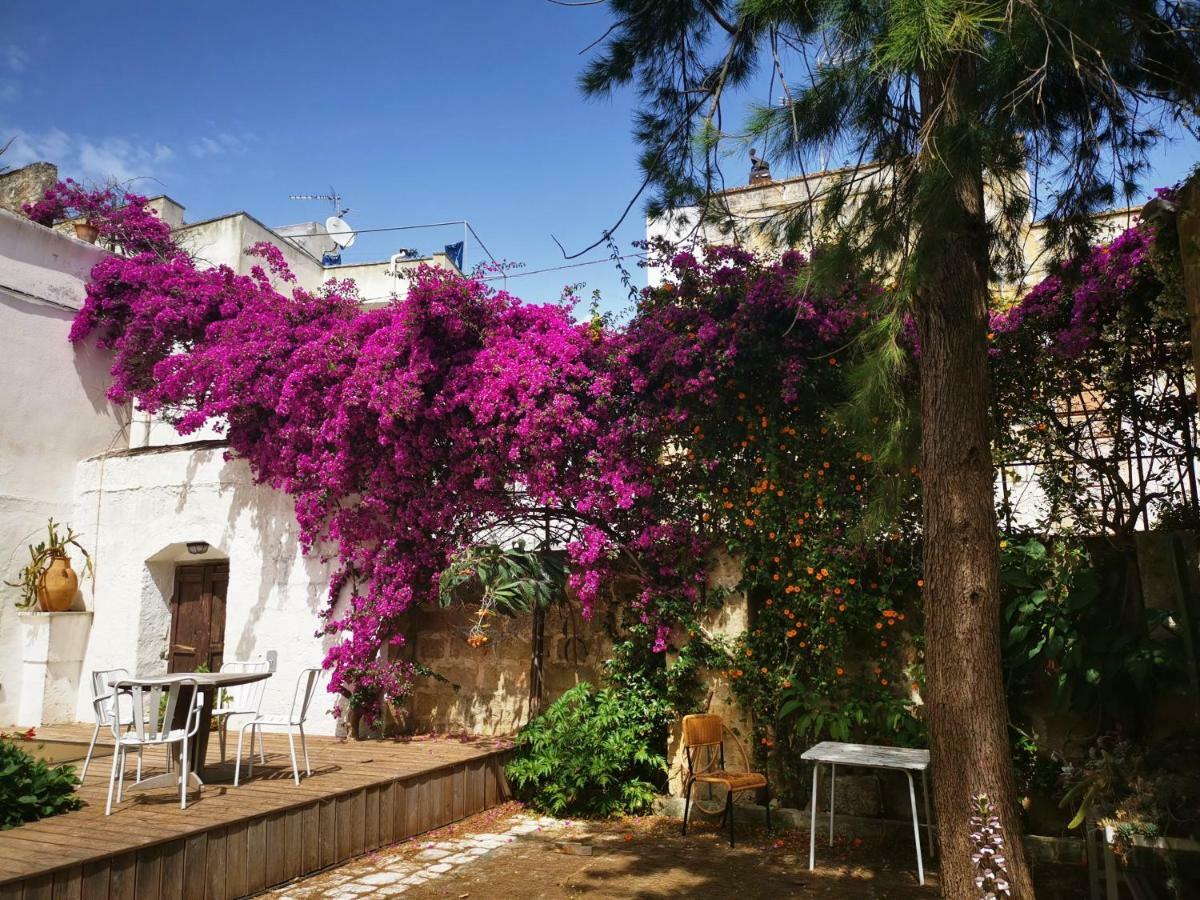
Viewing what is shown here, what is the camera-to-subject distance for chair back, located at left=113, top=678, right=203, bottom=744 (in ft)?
17.0

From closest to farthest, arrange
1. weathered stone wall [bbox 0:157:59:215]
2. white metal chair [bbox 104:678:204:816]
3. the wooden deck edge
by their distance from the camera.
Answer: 1. the wooden deck edge
2. white metal chair [bbox 104:678:204:816]
3. weathered stone wall [bbox 0:157:59:215]

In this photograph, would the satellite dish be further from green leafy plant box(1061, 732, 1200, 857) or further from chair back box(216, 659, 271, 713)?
green leafy plant box(1061, 732, 1200, 857)

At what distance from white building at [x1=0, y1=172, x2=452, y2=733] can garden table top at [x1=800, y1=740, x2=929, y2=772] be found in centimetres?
517

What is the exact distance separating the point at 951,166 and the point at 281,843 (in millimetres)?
5109

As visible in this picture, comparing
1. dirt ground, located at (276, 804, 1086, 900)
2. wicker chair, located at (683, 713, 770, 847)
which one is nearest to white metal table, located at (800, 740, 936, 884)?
dirt ground, located at (276, 804, 1086, 900)

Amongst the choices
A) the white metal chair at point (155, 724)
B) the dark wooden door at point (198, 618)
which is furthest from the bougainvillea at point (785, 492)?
the dark wooden door at point (198, 618)

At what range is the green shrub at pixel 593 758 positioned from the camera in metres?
6.52

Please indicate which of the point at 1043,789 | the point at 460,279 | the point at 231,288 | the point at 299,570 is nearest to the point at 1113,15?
the point at 1043,789

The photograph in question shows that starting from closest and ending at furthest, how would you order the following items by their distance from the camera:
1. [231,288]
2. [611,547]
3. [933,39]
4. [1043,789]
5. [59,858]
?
1. [933,39]
2. [59,858]
3. [1043,789]
4. [611,547]
5. [231,288]

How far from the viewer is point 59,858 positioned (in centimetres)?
405

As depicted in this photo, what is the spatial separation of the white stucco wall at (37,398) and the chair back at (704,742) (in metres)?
7.14

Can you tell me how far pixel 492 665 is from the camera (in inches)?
310

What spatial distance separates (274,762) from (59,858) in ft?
8.66

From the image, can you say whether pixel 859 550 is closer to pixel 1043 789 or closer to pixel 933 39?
pixel 1043 789
